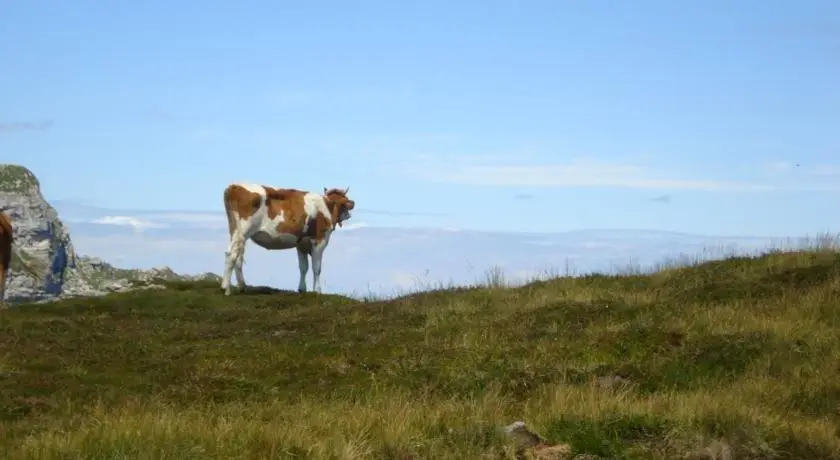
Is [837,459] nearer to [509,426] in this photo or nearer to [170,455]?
[509,426]

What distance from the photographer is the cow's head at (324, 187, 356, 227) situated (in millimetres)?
33781

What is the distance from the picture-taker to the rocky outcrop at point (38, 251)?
219 feet

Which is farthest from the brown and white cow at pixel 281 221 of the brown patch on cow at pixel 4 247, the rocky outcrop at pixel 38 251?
the rocky outcrop at pixel 38 251

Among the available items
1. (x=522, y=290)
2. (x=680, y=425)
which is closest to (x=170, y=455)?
(x=680, y=425)

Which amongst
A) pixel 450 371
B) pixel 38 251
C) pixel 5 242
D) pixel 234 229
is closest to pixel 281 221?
pixel 234 229

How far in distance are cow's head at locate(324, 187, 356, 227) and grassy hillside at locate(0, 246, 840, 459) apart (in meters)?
7.28

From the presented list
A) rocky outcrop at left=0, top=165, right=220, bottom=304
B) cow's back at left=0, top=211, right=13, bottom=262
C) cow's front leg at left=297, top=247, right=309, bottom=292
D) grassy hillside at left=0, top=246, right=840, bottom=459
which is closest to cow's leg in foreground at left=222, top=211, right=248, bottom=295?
cow's front leg at left=297, top=247, right=309, bottom=292

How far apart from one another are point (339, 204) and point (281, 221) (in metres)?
2.53

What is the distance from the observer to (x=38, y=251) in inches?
3187

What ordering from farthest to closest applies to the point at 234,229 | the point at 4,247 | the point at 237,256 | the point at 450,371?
the point at 234,229
the point at 237,256
the point at 4,247
the point at 450,371

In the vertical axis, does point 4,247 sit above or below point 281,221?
below

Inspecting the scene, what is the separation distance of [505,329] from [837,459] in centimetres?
865

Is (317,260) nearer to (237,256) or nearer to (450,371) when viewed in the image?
(237,256)

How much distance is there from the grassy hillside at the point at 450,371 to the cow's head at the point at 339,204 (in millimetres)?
7284
